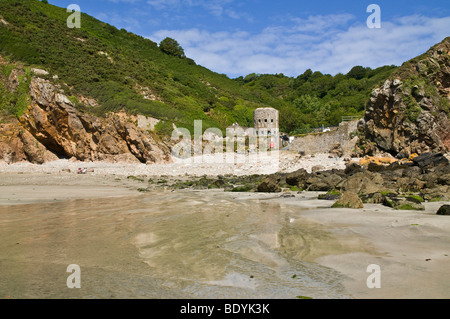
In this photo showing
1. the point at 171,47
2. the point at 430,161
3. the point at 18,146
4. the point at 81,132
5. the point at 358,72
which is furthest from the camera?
the point at 358,72

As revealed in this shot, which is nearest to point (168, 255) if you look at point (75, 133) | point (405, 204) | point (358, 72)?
point (405, 204)

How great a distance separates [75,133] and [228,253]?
27967mm

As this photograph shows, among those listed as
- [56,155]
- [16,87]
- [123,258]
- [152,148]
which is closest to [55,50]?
[16,87]

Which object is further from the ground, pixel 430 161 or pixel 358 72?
pixel 358 72

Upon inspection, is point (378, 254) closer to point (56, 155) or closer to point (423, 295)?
point (423, 295)

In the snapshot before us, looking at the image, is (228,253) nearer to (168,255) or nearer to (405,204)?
(168,255)

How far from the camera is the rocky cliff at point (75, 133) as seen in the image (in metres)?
27.7

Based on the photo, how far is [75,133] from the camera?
28219 millimetres

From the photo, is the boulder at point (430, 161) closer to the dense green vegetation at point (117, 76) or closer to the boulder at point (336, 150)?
the boulder at point (336, 150)

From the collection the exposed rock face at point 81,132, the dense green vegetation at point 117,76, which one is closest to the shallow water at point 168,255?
the exposed rock face at point 81,132

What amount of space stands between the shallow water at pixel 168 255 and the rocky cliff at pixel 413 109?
19533 mm

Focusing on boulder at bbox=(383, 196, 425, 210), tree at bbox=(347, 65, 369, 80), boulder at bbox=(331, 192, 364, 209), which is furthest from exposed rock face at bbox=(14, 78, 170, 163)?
tree at bbox=(347, 65, 369, 80)

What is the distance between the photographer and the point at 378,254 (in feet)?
11.9

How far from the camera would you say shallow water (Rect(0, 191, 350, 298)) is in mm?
2783
